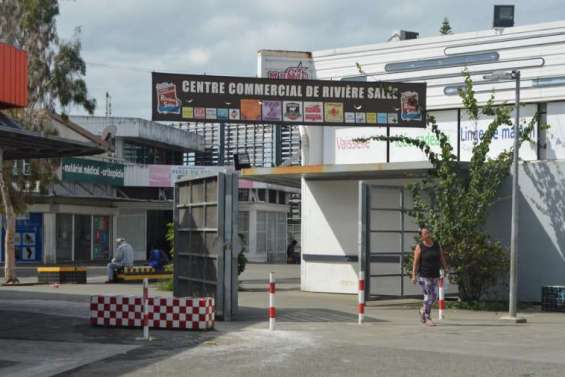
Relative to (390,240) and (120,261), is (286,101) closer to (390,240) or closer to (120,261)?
(390,240)

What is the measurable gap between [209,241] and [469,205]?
5909mm

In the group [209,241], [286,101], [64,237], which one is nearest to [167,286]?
[286,101]

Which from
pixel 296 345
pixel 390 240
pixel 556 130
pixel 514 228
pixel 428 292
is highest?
pixel 556 130

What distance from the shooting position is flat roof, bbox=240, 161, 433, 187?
20.5 meters

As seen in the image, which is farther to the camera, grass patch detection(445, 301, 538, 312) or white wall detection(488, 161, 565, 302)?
white wall detection(488, 161, 565, 302)

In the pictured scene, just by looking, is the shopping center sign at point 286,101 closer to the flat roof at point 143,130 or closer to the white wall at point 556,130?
the white wall at point 556,130

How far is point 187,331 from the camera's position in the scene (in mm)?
14609

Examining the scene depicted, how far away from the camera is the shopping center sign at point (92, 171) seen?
3966cm

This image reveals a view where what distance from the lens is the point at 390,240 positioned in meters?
21.4

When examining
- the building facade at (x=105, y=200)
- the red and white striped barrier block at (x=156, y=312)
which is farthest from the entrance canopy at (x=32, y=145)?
the building facade at (x=105, y=200)

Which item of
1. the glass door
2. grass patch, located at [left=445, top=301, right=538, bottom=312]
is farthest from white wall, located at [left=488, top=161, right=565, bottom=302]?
the glass door

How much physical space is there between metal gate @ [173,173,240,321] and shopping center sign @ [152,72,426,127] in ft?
5.77

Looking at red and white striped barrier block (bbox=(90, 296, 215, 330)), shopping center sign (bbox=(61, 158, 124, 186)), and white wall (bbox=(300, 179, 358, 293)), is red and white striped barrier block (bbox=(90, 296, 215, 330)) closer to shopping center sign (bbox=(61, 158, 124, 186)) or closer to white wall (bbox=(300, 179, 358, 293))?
white wall (bbox=(300, 179, 358, 293))

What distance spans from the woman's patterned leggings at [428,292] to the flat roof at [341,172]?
4.15 meters
